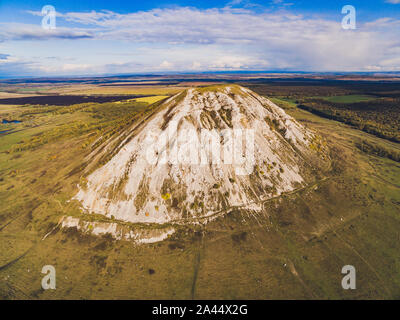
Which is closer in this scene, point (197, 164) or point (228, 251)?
point (228, 251)

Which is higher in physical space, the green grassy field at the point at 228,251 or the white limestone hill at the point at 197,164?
the white limestone hill at the point at 197,164

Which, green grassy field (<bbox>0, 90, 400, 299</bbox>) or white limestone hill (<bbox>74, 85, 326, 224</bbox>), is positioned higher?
white limestone hill (<bbox>74, 85, 326, 224</bbox>)

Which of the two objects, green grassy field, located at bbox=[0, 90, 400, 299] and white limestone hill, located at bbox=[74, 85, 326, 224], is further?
white limestone hill, located at bbox=[74, 85, 326, 224]

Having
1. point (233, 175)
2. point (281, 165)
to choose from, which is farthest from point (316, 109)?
point (233, 175)

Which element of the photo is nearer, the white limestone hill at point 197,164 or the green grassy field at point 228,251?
the green grassy field at point 228,251

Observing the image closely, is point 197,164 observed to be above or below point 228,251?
above
